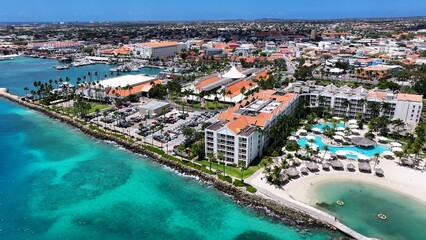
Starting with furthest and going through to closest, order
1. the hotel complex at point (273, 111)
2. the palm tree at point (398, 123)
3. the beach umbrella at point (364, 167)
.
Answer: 1. the palm tree at point (398, 123)
2. the hotel complex at point (273, 111)
3. the beach umbrella at point (364, 167)

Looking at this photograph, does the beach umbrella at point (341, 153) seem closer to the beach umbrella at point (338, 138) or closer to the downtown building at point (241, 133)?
the beach umbrella at point (338, 138)

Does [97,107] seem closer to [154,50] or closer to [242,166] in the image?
[242,166]

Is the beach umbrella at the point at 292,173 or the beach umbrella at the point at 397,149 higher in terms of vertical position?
the beach umbrella at the point at 292,173

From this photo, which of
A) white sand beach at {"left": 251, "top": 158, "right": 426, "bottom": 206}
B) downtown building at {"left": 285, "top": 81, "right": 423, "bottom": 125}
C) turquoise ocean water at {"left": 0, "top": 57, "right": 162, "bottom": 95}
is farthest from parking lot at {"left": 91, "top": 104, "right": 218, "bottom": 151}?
turquoise ocean water at {"left": 0, "top": 57, "right": 162, "bottom": 95}

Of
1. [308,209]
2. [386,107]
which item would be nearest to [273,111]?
[308,209]

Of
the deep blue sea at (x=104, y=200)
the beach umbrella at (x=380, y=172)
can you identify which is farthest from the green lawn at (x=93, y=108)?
the beach umbrella at (x=380, y=172)

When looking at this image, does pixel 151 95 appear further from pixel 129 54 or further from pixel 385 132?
pixel 129 54
